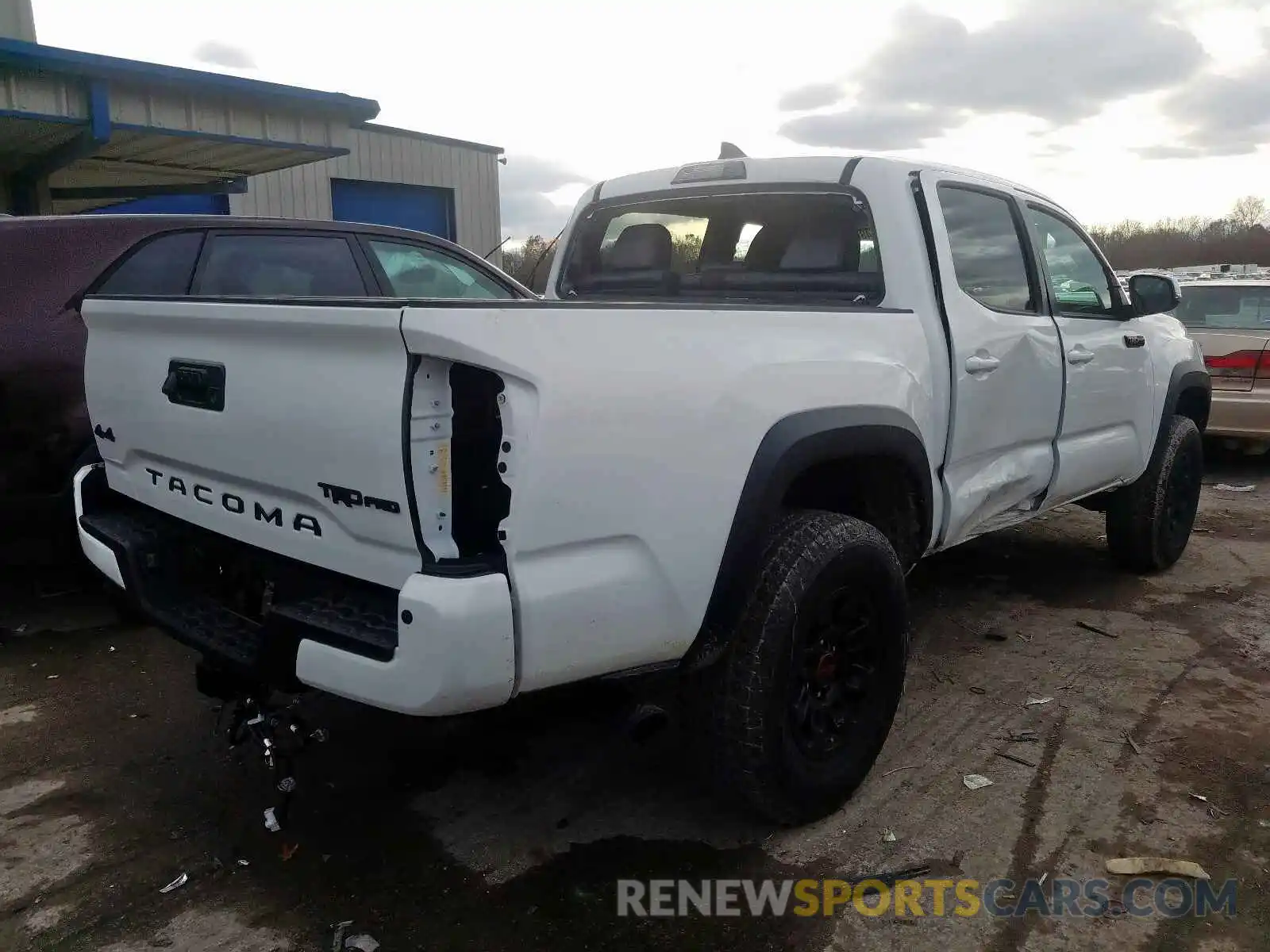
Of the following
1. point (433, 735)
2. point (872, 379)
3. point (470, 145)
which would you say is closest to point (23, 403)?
point (433, 735)

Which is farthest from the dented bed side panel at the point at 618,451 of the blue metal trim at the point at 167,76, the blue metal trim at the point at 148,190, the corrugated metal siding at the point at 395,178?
the corrugated metal siding at the point at 395,178

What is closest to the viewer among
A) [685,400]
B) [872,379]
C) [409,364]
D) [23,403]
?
[409,364]

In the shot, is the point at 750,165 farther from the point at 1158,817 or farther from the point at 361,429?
the point at 1158,817

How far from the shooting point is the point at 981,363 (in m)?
3.36

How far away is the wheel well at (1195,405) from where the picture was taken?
5.25 metres

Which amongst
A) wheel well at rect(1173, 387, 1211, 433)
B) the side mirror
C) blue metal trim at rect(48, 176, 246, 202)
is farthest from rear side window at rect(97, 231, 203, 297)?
blue metal trim at rect(48, 176, 246, 202)

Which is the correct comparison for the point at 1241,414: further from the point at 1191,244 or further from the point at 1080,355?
the point at 1191,244

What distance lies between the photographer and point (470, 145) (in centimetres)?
1698

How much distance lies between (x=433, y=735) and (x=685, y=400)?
1.78m

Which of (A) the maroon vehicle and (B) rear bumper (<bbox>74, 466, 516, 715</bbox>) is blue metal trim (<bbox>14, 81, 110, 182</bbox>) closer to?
(A) the maroon vehicle

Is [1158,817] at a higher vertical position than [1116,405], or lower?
lower

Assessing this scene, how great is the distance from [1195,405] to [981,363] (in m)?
2.73

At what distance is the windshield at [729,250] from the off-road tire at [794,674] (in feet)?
3.38

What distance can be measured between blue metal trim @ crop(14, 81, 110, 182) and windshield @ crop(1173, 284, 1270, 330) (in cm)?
879
